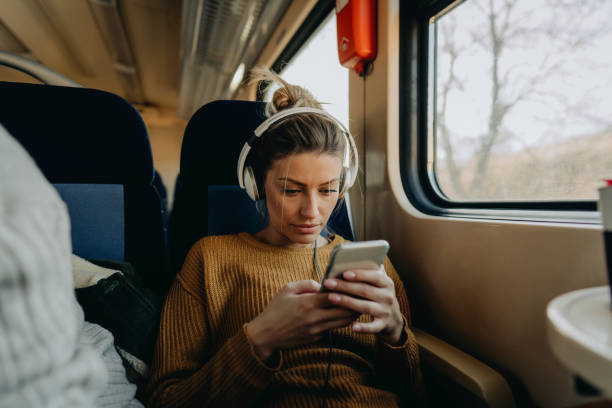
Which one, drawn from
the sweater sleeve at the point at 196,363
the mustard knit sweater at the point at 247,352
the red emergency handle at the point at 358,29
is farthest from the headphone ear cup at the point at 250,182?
the red emergency handle at the point at 358,29

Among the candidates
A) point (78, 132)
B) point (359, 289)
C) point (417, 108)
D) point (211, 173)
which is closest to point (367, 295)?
point (359, 289)

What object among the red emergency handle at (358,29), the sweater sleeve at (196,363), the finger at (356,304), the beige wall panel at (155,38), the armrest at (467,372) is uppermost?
the beige wall panel at (155,38)

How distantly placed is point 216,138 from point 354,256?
2.40ft

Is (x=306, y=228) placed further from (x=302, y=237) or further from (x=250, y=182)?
(x=250, y=182)

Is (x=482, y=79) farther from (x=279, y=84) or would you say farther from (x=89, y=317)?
(x=89, y=317)

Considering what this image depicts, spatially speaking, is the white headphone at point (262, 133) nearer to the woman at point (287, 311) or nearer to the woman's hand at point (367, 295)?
the woman at point (287, 311)

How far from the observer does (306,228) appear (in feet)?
2.89

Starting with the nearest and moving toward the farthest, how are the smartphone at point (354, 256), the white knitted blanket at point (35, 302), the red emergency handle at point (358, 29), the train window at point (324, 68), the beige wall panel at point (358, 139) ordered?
the white knitted blanket at point (35, 302) < the smartphone at point (354, 256) < the red emergency handle at point (358, 29) < the beige wall panel at point (358, 139) < the train window at point (324, 68)

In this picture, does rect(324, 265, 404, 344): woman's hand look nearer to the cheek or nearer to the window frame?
the cheek

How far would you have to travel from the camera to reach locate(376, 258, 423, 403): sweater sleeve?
0.75 meters

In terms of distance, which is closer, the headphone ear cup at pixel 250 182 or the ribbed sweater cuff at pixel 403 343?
the ribbed sweater cuff at pixel 403 343

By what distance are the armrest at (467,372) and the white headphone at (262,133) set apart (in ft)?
1.69

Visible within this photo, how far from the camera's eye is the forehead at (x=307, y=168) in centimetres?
85

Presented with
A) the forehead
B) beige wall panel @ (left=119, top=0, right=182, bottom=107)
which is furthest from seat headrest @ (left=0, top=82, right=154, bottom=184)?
beige wall panel @ (left=119, top=0, right=182, bottom=107)
